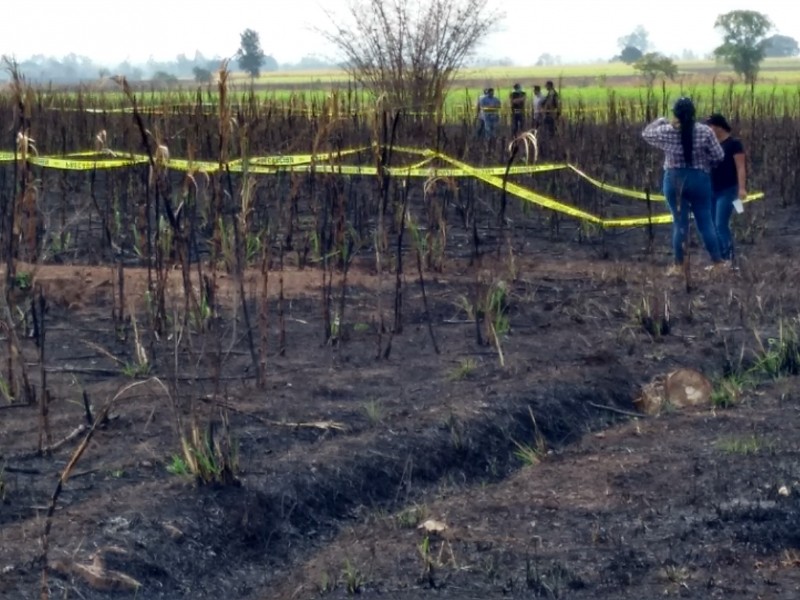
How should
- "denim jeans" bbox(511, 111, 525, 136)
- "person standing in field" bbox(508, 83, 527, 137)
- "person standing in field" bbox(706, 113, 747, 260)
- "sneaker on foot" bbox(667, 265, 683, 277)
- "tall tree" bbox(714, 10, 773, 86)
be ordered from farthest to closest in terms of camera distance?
"tall tree" bbox(714, 10, 773, 86)
"person standing in field" bbox(508, 83, 527, 137)
"denim jeans" bbox(511, 111, 525, 136)
"person standing in field" bbox(706, 113, 747, 260)
"sneaker on foot" bbox(667, 265, 683, 277)

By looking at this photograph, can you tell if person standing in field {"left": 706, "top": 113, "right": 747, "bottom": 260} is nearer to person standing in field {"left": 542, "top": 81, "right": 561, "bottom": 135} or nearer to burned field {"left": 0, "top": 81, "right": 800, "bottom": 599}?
burned field {"left": 0, "top": 81, "right": 800, "bottom": 599}

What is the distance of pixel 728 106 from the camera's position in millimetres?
17078

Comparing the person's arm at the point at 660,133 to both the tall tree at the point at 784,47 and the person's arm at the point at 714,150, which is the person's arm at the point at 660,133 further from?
the tall tree at the point at 784,47

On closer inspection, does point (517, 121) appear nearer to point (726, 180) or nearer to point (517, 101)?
point (517, 101)

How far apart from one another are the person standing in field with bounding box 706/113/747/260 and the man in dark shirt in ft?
15.9

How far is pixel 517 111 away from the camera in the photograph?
17.4 m

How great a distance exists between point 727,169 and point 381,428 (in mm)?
5114

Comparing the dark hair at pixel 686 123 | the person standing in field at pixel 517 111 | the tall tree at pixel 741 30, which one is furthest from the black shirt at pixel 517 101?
the tall tree at pixel 741 30

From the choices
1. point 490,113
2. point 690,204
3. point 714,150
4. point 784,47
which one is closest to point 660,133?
point 714,150

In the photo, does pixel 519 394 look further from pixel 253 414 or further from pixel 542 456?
pixel 253 414

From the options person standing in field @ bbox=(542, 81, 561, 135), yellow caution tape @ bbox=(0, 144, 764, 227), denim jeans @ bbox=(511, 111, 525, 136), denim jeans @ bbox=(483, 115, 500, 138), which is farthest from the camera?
denim jeans @ bbox=(483, 115, 500, 138)

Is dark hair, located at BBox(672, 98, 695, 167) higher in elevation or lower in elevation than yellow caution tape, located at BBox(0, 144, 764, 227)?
higher

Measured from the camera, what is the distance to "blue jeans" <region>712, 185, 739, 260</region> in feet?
33.0

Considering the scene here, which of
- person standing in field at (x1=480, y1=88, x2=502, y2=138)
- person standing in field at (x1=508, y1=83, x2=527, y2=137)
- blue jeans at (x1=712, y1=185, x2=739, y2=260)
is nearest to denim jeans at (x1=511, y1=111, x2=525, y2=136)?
person standing in field at (x1=508, y1=83, x2=527, y2=137)
